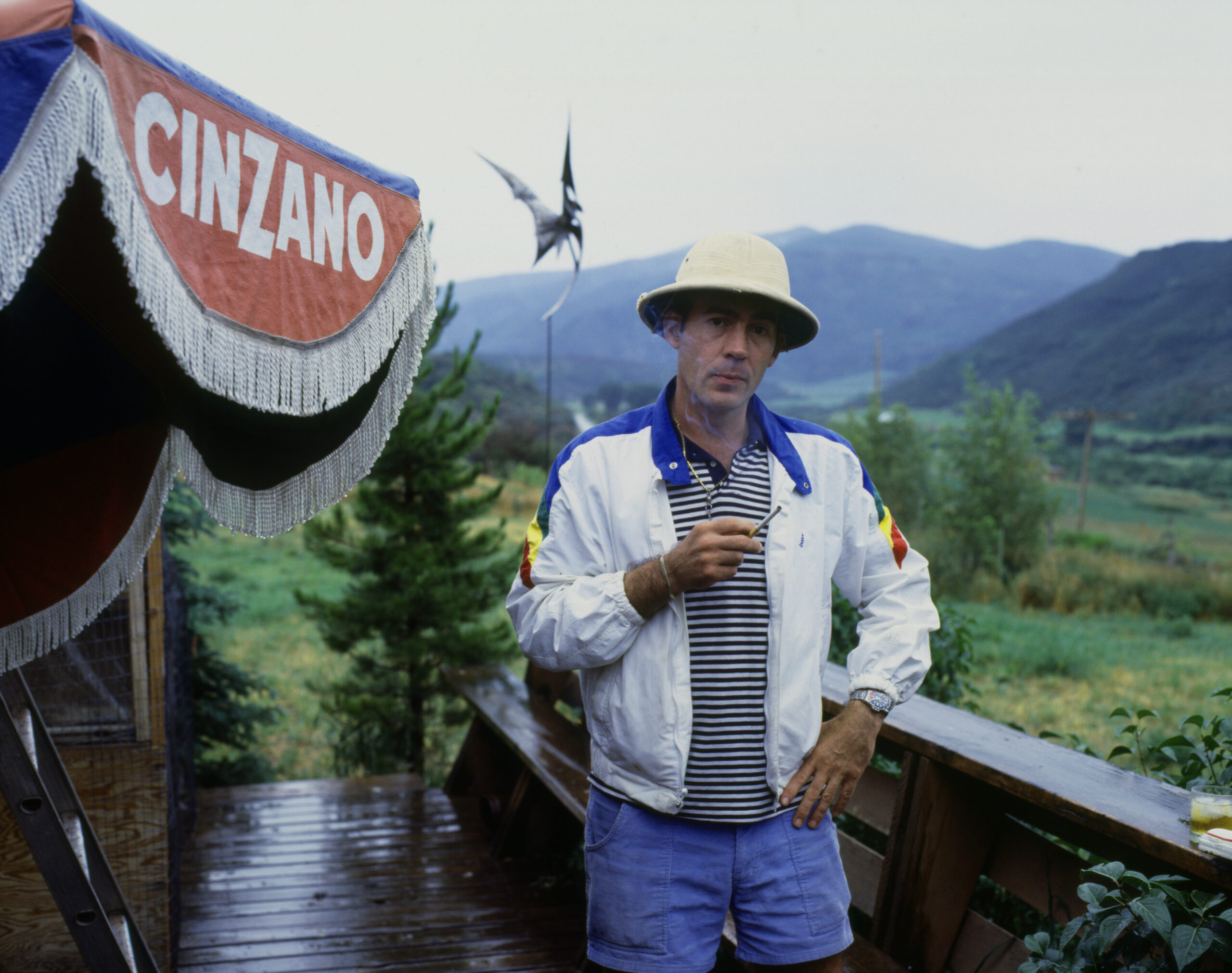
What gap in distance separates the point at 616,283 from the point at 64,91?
13462cm

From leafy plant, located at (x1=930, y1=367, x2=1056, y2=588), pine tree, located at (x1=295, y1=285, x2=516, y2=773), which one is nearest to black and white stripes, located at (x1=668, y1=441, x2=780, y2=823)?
pine tree, located at (x1=295, y1=285, x2=516, y2=773)

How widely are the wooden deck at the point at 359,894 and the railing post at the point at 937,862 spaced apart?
1.14 metres

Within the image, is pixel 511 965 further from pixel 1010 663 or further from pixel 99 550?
pixel 1010 663

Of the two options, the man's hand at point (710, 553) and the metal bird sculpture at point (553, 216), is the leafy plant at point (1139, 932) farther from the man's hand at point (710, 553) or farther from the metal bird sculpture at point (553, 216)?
the metal bird sculpture at point (553, 216)

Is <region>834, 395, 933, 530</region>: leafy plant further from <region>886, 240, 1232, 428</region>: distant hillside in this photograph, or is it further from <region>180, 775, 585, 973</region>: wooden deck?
<region>886, 240, 1232, 428</region>: distant hillside

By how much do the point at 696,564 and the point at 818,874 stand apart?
59 centimetres

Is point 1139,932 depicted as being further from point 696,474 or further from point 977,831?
point 696,474

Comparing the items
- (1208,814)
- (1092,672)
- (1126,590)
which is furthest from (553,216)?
(1126,590)

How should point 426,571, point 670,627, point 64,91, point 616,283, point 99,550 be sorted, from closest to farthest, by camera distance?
point 64,91 < point 670,627 < point 99,550 < point 426,571 < point 616,283

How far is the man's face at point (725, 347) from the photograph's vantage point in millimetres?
1674

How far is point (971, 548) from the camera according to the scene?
17.4 meters

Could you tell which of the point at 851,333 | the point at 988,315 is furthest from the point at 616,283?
the point at 988,315

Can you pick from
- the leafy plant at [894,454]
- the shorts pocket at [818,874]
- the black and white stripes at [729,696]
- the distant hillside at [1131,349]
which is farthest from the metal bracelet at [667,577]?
the distant hillside at [1131,349]

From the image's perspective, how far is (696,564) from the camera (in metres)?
1.50
